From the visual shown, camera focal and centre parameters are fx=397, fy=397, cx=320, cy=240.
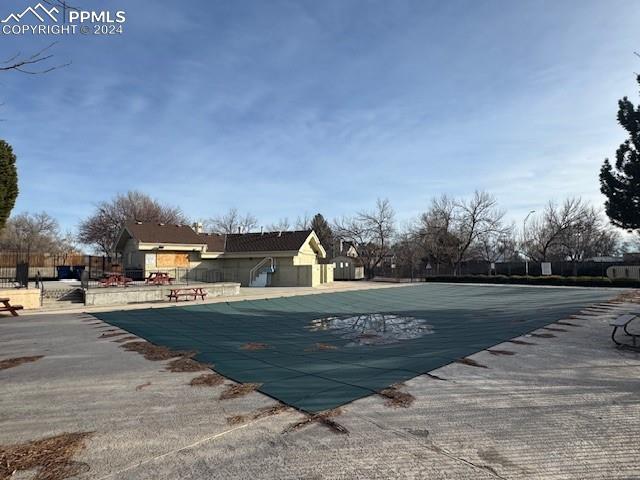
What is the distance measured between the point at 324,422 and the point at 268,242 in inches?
1249

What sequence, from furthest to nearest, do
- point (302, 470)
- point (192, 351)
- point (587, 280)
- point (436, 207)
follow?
1. point (436, 207)
2. point (587, 280)
3. point (192, 351)
4. point (302, 470)

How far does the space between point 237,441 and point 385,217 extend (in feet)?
156

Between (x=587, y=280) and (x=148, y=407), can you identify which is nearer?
(x=148, y=407)

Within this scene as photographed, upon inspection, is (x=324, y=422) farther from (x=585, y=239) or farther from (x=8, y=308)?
(x=585, y=239)

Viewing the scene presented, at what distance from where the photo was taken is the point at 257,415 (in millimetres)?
4496

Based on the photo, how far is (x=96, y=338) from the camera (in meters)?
10.0

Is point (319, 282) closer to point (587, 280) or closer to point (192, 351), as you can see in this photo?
point (587, 280)

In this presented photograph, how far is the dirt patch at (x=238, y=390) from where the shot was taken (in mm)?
5252

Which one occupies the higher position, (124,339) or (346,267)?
(346,267)

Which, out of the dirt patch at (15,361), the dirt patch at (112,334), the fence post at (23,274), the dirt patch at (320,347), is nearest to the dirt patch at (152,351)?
the dirt patch at (112,334)

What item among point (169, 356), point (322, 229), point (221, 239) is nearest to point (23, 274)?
point (169, 356)

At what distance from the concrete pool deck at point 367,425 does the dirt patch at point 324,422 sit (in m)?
0.07

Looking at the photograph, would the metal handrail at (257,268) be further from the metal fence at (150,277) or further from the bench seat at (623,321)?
the bench seat at (623,321)

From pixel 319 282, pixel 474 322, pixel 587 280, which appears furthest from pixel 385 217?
pixel 474 322
